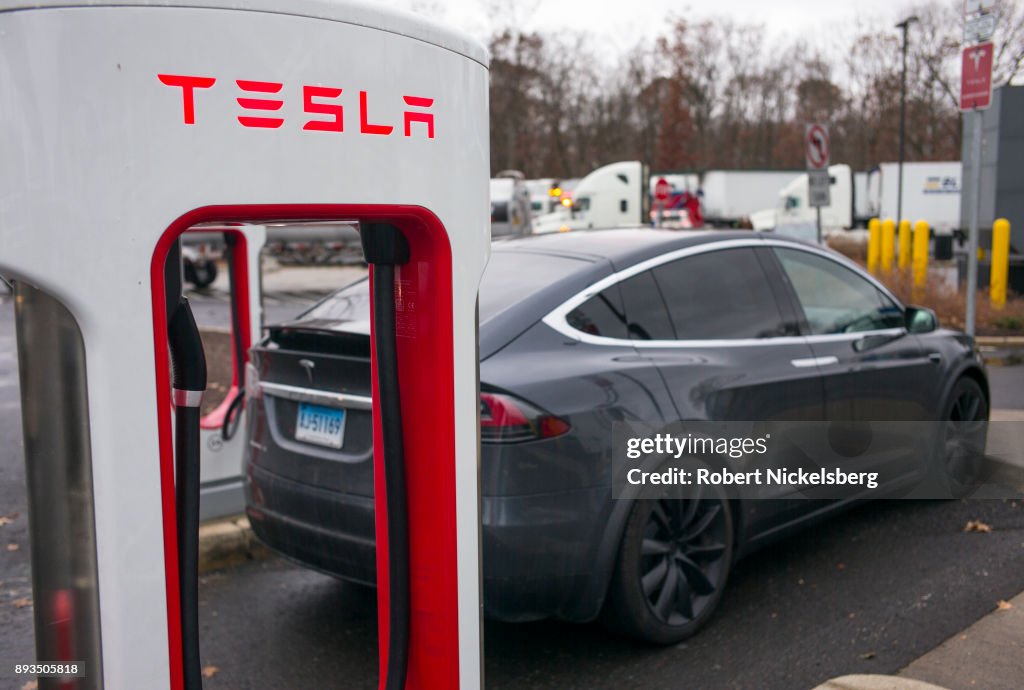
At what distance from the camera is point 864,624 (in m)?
4.07

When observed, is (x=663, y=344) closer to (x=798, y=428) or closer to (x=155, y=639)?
(x=798, y=428)

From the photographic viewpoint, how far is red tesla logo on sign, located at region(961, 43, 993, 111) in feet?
32.1

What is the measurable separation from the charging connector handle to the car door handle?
322 cm

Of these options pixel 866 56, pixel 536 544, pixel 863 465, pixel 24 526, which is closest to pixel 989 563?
pixel 863 465

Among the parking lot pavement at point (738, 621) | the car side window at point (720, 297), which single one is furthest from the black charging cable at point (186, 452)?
the car side window at point (720, 297)

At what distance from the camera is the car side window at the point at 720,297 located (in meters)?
4.32

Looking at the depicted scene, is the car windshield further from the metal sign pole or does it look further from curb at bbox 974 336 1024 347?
curb at bbox 974 336 1024 347

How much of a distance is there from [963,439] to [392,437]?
14.5 feet

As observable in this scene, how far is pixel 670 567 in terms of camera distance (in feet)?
12.8

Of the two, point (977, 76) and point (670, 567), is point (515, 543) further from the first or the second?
point (977, 76)

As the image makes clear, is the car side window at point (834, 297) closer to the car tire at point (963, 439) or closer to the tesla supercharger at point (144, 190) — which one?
the car tire at point (963, 439)

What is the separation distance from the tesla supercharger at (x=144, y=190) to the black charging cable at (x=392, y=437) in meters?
0.17

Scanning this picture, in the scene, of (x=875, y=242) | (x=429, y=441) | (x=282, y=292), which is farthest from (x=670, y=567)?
(x=282, y=292)

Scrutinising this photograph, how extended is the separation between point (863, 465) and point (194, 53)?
4099 mm
